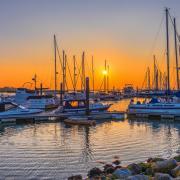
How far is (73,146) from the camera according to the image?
29312 millimetres

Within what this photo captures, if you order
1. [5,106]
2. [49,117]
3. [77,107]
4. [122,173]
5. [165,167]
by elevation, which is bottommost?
[122,173]

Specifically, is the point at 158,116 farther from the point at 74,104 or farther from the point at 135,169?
the point at 135,169

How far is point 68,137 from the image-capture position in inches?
1362

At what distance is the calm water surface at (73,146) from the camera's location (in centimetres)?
2155

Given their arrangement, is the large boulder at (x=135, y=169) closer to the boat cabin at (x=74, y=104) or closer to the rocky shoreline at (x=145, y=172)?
the rocky shoreline at (x=145, y=172)

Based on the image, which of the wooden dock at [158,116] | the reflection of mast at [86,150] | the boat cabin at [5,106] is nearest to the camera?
the reflection of mast at [86,150]

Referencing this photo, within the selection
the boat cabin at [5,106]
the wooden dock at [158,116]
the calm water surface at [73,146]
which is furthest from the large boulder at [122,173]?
the boat cabin at [5,106]

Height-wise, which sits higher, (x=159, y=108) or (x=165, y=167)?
(x=159, y=108)

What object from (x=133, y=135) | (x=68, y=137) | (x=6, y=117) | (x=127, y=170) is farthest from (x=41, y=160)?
(x=6, y=117)

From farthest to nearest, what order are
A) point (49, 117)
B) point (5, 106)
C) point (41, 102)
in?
1. point (41, 102)
2. point (5, 106)
3. point (49, 117)

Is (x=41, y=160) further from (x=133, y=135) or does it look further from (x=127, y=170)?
(x=133, y=135)

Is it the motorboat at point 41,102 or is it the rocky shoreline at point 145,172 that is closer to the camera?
the rocky shoreline at point 145,172

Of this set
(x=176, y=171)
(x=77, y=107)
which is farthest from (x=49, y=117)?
(x=176, y=171)

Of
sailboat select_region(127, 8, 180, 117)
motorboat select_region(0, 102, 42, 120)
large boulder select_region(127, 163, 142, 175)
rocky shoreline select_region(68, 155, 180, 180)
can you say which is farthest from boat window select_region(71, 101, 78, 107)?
large boulder select_region(127, 163, 142, 175)
